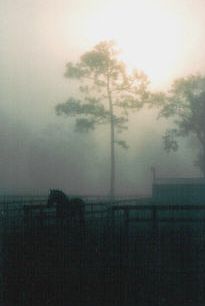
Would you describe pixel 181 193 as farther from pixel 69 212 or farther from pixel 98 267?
pixel 98 267

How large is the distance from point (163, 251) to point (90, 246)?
2.03m

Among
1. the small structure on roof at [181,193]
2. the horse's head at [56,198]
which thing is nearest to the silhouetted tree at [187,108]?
the small structure on roof at [181,193]

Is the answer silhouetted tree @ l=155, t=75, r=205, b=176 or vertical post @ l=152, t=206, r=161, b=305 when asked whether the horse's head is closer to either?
vertical post @ l=152, t=206, r=161, b=305

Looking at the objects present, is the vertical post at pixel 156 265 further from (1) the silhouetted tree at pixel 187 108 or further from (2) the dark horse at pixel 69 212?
(1) the silhouetted tree at pixel 187 108

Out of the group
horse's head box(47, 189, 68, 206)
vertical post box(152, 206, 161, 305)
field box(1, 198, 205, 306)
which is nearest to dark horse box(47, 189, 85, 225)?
field box(1, 198, 205, 306)

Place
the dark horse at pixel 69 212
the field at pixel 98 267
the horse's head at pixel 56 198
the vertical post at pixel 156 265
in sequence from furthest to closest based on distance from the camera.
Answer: the horse's head at pixel 56 198
the dark horse at pixel 69 212
the vertical post at pixel 156 265
the field at pixel 98 267

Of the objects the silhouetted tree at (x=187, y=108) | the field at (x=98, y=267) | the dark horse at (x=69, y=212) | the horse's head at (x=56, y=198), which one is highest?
the silhouetted tree at (x=187, y=108)

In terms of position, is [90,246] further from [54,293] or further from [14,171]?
[14,171]

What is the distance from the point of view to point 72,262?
11.7m

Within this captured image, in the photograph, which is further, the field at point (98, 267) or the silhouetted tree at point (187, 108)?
the silhouetted tree at point (187, 108)

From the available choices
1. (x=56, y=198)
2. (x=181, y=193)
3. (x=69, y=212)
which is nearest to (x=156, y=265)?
(x=69, y=212)

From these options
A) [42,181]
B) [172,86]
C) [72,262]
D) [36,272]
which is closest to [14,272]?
[36,272]

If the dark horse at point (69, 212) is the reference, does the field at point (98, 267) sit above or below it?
below

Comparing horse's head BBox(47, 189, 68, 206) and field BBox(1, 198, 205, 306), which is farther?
horse's head BBox(47, 189, 68, 206)
